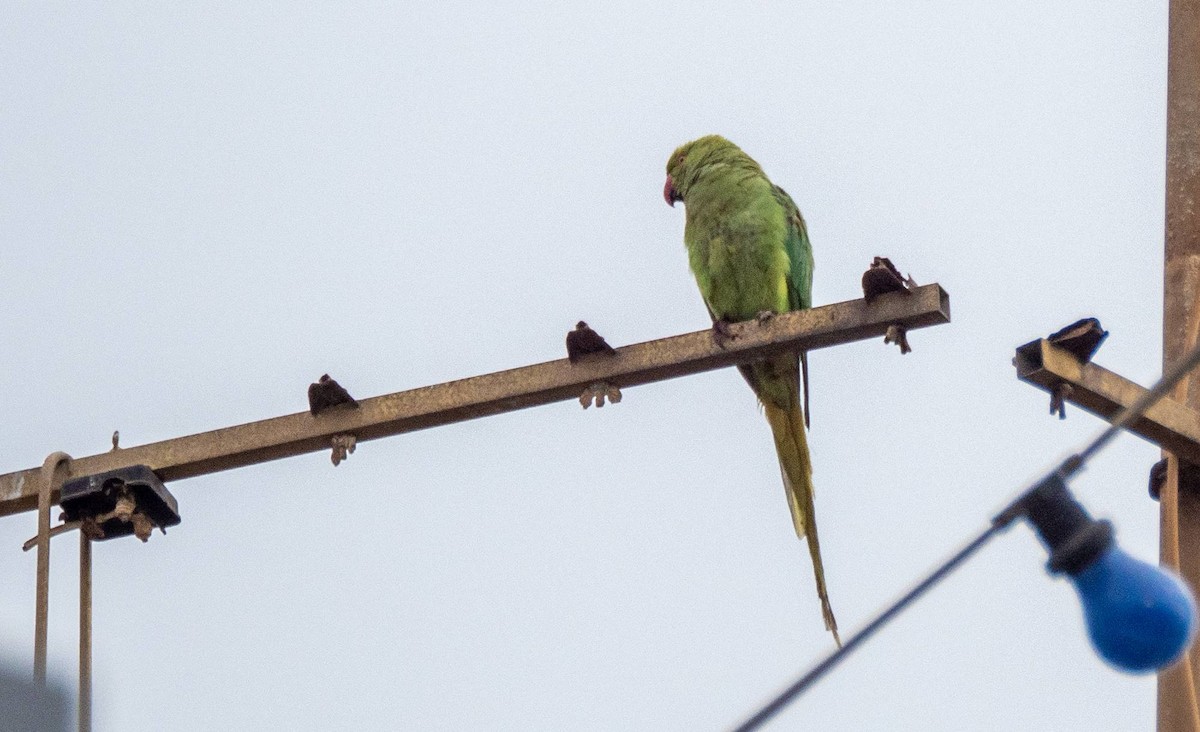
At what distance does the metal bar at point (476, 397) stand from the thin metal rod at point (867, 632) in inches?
74.4

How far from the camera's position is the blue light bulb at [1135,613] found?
2.33m

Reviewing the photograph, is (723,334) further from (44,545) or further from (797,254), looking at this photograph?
(797,254)

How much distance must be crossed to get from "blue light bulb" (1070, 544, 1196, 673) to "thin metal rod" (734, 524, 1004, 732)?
0.52 feet

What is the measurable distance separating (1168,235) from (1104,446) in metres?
2.37

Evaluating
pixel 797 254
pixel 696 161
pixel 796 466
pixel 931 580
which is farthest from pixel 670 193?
pixel 931 580

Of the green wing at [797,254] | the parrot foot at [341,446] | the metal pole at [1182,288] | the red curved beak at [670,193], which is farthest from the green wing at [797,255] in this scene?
the parrot foot at [341,446]

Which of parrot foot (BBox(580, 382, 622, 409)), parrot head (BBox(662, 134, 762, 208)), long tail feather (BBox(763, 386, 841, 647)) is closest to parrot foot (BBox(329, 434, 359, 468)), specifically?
parrot foot (BBox(580, 382, 622, 409))

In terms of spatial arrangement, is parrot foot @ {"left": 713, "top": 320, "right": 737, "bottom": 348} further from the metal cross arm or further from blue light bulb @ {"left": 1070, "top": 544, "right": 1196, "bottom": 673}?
blue light bulb @ {"left": 1070, "top": 544, "right": 1196, "bottom": 673}

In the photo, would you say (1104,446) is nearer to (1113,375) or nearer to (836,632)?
(1113,375)

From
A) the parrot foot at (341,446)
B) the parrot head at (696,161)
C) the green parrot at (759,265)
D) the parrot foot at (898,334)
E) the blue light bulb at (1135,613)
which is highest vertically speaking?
the parrot head at (696,161)

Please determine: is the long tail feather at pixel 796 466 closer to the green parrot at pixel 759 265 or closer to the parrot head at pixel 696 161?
the green parrot at pixel 759 265

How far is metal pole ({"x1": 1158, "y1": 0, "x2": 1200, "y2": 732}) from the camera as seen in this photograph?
13.3ft

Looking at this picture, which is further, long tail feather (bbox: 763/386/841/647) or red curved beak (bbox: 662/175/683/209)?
red curved beak (bbox: 662/175/683/209)

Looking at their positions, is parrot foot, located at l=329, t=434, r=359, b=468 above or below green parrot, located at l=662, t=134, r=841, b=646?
below
